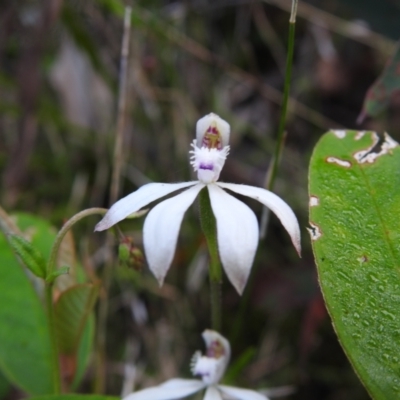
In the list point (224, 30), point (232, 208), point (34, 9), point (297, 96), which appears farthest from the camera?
point (224, 30)

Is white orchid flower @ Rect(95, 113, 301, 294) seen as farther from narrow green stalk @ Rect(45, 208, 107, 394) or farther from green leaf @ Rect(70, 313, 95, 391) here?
green leaf @ Rect(70, 313, 95, 391)

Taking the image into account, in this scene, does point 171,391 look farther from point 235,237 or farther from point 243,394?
point 235,237

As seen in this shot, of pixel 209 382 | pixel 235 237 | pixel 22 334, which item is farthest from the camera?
pixel 22 334

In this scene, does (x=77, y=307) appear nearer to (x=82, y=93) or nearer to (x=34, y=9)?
(x=34, y=9)

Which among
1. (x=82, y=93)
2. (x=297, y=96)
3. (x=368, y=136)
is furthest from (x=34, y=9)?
(x=368, y=136)

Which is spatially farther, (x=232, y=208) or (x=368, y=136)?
(x=368, y=136)

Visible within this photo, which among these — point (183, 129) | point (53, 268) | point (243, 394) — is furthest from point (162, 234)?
point (183, 129)

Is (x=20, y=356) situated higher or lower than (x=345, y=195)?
lower
